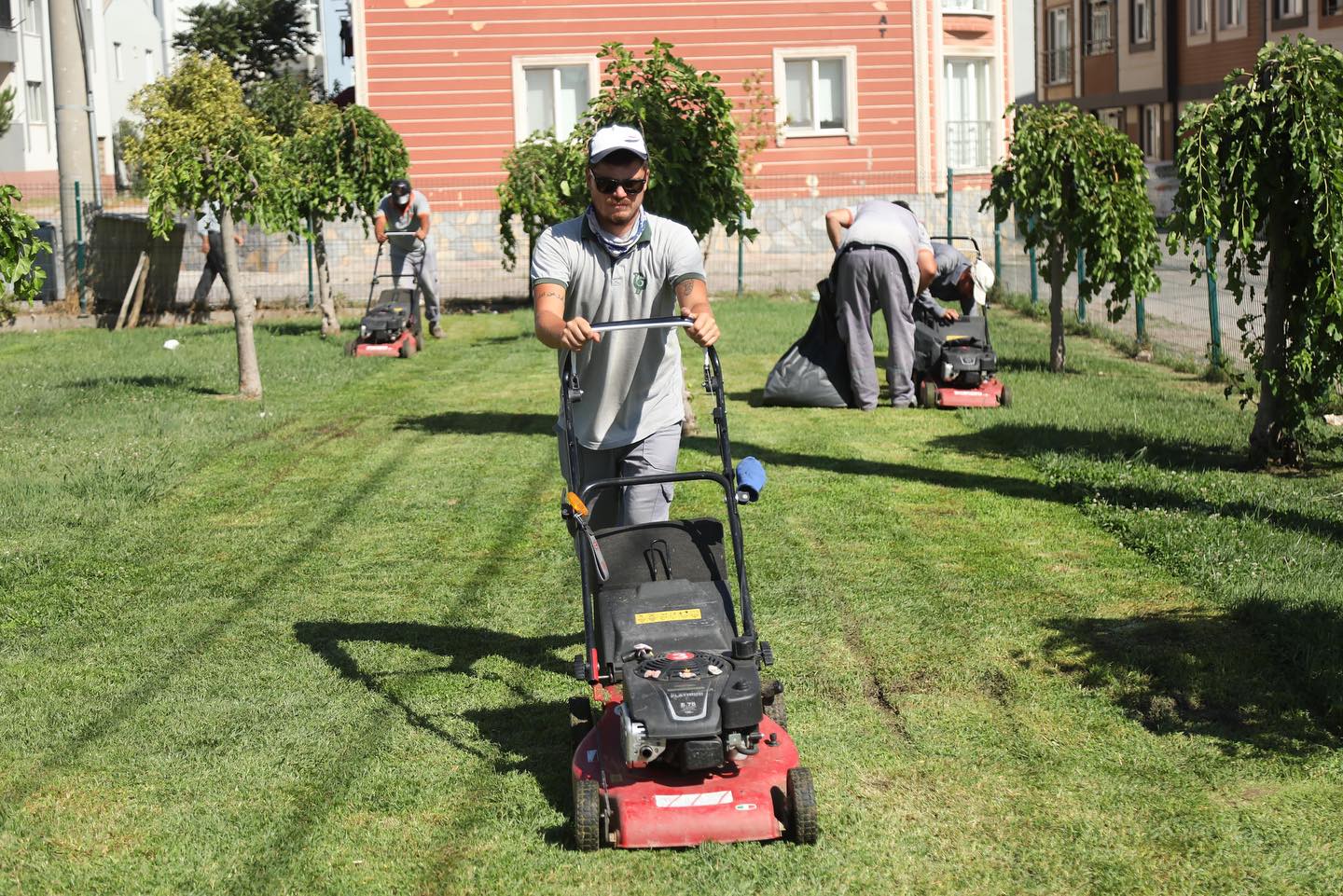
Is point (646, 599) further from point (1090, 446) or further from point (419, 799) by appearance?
point (1090, 446)

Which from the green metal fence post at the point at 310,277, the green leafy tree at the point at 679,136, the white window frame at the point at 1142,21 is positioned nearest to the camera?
the green leafy tree at the point at 679,136

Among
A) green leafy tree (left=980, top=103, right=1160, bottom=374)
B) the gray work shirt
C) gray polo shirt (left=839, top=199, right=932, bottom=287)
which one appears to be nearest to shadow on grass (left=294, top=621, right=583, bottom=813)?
gray polo shirt (left=839, top=199, right=932, bottom=287)

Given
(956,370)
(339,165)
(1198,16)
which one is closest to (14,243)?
(956,370)

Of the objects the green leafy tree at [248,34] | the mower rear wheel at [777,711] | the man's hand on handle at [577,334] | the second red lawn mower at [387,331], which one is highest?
the green leafy tree at [248,34]

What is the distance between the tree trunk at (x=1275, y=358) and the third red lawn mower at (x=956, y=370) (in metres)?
3.14

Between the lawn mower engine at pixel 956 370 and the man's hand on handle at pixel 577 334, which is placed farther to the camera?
the lawn mower engine at pixel 956 370

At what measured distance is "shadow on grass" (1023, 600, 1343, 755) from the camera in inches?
223

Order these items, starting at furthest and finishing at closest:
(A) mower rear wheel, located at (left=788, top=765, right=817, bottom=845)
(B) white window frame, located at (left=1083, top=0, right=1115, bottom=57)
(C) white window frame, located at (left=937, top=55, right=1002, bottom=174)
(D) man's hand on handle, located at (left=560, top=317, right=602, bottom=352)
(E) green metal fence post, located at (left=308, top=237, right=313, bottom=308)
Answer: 1. (B) white window frame, located at (left=1083, top=0, right=1115, bottom=57)
2. (C) white window frame, located at (left=937, top=55, right=1002, bottom=174)
3. (E) green metal fence post, located at (left=308, top=237, right=313, bottom=308)
4. (D) man's hand on handle, located at (left=560, top=317, right=602, bottom=352)
5. (A) mower rear wheel, located at (left=788, top=765, right=817, bottom=845)

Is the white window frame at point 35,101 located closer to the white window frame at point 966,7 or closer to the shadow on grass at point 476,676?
the white window frame at point 966,7

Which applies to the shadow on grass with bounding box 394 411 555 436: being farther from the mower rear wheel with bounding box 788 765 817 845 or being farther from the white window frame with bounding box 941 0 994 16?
the white window frame with bounding box 941 0 994 16

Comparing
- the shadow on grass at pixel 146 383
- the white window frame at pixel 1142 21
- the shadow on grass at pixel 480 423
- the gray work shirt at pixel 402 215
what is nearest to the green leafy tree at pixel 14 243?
the shadow on grass at pixel 480 423

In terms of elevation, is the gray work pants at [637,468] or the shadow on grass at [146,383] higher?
the gray work pants at [637,468]

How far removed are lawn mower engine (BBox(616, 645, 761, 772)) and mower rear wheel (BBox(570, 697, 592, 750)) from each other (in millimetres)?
511

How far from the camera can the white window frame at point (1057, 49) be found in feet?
177
